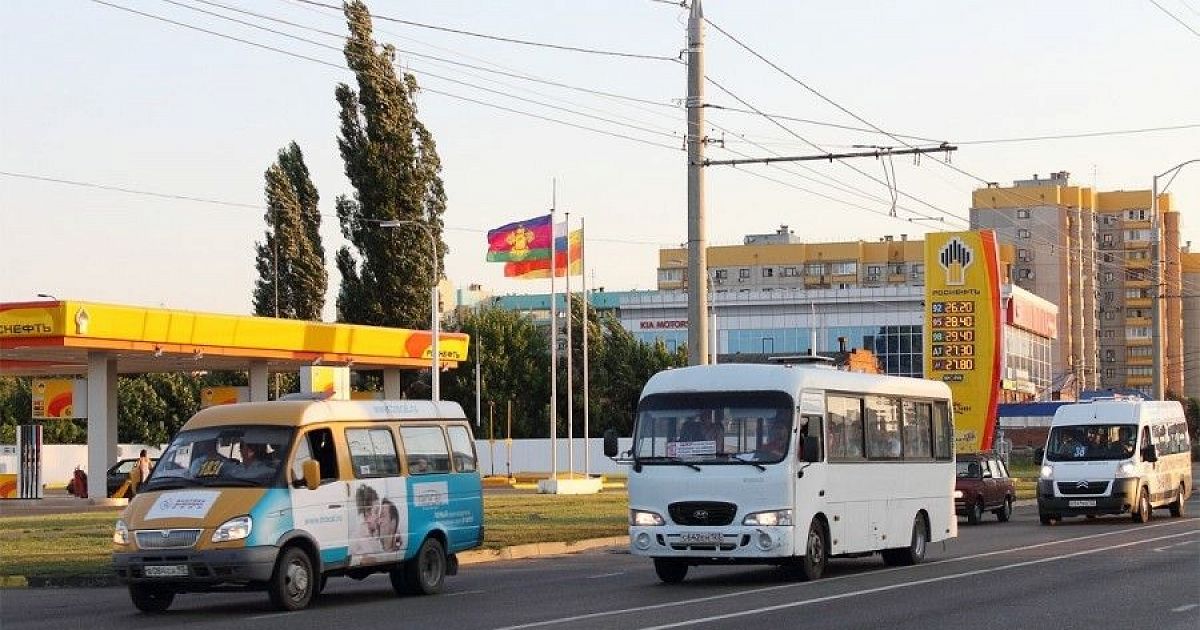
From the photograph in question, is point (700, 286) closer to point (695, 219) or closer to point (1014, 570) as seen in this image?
point (695, 219)

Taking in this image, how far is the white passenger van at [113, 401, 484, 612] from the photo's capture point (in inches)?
719

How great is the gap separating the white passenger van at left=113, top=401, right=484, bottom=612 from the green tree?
5660 centimetres

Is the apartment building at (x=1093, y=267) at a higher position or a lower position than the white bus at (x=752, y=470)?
Result: higher

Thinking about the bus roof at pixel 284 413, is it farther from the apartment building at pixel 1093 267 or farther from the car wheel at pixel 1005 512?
the apartment building at pixel 1093 267

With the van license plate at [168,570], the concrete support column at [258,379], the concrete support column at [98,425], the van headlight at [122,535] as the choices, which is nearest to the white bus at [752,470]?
the van license plate at [168,570]

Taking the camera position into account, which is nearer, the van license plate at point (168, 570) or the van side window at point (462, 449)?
the van license plate at point (168, 570)

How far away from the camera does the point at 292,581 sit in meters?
18.8

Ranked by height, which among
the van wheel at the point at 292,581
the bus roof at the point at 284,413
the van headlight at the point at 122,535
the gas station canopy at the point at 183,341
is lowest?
the van wheel at the point at 292,581

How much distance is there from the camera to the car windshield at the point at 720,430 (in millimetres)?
22031

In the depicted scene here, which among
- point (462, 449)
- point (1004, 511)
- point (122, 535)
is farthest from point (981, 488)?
point (122, 535)

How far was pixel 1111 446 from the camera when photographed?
39000mm

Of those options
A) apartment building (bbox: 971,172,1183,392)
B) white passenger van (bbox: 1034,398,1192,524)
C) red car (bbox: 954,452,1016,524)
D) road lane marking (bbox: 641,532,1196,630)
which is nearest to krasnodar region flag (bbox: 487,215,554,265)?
red car (bbox: 954,452,1016,524)

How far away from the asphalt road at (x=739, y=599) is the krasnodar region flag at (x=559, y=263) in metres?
31.5

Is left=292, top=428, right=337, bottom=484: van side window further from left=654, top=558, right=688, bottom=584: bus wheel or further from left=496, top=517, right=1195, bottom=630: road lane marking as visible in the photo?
left=654, top=558, right=688, bottom=584: bus wheel
